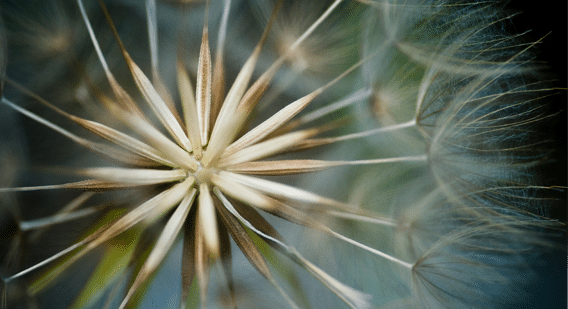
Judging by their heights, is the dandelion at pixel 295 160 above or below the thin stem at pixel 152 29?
below

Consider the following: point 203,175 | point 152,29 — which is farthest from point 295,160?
point 152,29

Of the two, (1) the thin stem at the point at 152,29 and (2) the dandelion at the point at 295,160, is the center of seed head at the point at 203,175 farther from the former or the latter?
(1) the thin stem at the point at 152,29

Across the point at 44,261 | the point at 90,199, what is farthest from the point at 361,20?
the point at 44,261

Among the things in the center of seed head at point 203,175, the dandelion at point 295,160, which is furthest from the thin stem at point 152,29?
the center of seed head at point 203,175

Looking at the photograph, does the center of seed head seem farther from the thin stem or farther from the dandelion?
the thin stem

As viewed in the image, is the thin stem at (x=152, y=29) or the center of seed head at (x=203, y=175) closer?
the center of seed head at (x=203, y=175)

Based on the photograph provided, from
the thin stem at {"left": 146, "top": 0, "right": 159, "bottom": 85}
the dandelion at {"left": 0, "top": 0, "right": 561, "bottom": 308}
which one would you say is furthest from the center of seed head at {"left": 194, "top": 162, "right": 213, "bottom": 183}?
the thin stem at {"left": 146, "top": 0, "right": 159, "bottom": 85}

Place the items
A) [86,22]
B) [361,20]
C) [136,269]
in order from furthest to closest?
[361,20] → [86,22] → [136,269]

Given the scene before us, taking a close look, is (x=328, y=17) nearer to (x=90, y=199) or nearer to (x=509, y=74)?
(x=509, y=74)
